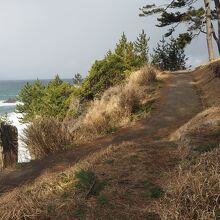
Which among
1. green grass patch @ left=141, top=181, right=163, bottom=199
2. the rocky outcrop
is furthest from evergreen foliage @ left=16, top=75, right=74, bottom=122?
green grass patch @ left=141, top=181, right=163, bottom=199

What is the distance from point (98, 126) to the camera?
13.3 meters

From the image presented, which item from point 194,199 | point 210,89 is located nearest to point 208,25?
point 210,89

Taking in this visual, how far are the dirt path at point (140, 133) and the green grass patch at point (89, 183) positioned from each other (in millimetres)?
2219

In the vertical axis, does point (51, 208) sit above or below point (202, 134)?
below

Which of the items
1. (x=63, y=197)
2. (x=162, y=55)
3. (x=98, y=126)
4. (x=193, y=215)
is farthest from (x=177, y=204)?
(x=162, y=55)

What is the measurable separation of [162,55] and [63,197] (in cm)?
3251

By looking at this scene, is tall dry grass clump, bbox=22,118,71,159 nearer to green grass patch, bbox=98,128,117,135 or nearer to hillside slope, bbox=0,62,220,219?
hillside slope, bbox=0,62,220,219

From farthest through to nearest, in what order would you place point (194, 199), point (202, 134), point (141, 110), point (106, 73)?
1. point (106, 73)
2. point (141, 110)
3. point (202, 134)
4. point (194, 199)

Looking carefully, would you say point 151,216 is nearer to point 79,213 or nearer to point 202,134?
point 79,213

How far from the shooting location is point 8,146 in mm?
10516

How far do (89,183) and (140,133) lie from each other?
5.86 m

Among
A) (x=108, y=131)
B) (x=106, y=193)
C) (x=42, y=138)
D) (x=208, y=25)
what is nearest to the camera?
(x=106, y=193)

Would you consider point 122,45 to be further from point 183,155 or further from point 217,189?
point 217,189

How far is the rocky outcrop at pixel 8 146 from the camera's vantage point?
33.5 feet
